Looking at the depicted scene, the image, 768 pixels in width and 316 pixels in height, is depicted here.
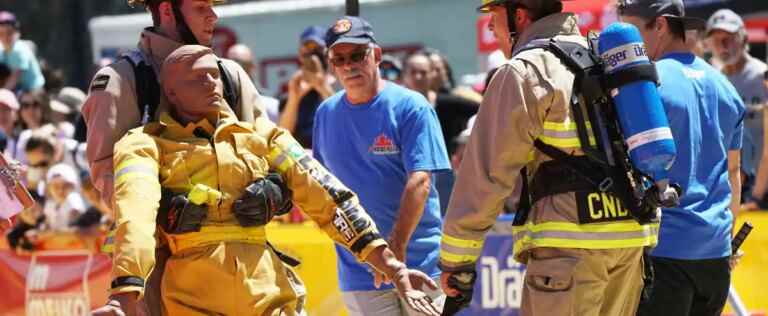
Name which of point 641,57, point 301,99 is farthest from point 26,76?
point 641,57

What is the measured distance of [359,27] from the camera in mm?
7605

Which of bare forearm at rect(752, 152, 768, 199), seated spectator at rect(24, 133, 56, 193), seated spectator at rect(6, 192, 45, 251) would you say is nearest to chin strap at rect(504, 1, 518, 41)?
bare forearm at rect(752, 152, 768, 199)

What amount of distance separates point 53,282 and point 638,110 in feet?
23.2

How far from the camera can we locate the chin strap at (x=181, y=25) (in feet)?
19.3

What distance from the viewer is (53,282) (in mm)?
11328

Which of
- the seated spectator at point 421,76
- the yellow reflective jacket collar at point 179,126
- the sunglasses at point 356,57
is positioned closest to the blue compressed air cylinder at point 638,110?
the yellow reflective jacket collar at point 179,126

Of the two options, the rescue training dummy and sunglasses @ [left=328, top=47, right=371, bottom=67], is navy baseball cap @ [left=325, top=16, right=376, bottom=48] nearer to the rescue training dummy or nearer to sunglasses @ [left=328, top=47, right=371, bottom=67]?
sunglasses @ [left=328, top=47, right=371, bottom=67]

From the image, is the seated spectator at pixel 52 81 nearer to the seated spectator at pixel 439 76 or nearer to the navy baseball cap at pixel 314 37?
the navy baseball cap at pixel 314 37

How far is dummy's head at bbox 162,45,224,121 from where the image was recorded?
215 inches

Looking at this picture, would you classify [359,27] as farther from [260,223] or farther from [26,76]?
[26,76]

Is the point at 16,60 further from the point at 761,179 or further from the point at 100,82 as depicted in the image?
the point at 100,82

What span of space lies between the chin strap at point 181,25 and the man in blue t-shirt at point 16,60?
9.08 metres

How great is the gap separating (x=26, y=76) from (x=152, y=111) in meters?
9.64

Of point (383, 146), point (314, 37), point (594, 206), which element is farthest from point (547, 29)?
point (314, 37)
